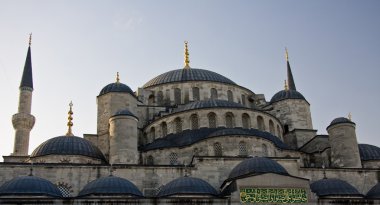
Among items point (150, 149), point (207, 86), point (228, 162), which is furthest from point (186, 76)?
point (228, 162)

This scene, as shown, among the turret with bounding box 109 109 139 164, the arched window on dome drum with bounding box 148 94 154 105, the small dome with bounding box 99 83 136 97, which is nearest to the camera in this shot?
the turret with bounding box 109 109 139 164

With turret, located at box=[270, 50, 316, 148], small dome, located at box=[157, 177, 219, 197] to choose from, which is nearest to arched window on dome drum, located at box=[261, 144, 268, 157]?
small dome, located at box=[157, 177, 219, 197]

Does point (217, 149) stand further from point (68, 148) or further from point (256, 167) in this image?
point (68, 148)

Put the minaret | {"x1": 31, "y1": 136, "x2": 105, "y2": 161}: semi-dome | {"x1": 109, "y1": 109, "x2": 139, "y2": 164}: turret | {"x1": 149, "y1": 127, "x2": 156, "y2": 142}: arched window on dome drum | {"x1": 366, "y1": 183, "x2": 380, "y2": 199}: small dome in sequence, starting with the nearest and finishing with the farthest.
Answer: {"x1": 366, "y1": 183, "x2": 380, "y2": 199}: small dome < {"x1": 109, "y1": 109, "x2": 139, "y2": 164}: turret < {"x1": 31, "y1": 136, "x2": 105, "y2": 161}: semi-dome < the minaret < {"x1": 149, "y1": 127, "x2": 156, "y2": 142}: arched window on dome drum

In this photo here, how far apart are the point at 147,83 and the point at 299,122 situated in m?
8.95

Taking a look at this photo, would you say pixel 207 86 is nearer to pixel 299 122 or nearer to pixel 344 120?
pixel 299 122

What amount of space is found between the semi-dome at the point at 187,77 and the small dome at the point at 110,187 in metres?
12.0

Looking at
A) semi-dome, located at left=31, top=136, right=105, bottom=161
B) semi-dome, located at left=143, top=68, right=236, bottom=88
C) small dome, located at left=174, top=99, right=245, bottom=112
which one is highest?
semi-dome, located at left=143, top=68, right=236, bottom=88

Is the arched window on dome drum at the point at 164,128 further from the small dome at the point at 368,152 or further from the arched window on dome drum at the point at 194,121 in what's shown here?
the small dome at the point at 368,152

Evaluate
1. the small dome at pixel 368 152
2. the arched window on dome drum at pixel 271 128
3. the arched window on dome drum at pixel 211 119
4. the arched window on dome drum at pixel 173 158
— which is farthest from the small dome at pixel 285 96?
the arched window on dome drum at pixel 173 158

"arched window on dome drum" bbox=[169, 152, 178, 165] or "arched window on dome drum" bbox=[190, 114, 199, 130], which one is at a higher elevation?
"arched window on dome drum" bbox=[190, 114, 199, 130]

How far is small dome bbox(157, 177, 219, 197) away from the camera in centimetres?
1894

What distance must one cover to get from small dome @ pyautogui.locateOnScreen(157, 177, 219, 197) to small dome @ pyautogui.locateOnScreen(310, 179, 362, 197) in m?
3.93

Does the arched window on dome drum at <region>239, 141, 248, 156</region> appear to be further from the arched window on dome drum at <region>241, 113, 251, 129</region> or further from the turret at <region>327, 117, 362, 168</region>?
the turret at <region>327, 117, 362, 168</region>
